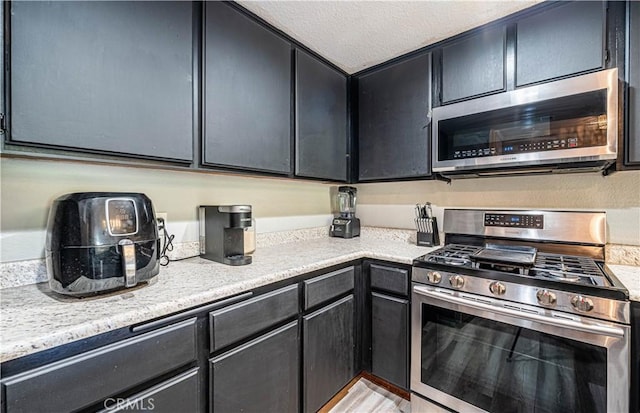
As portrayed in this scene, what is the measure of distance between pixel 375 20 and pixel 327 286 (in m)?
1.53

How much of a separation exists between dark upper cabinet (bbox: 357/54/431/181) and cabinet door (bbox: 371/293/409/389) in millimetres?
878

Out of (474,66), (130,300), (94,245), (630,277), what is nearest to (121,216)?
(94,245)

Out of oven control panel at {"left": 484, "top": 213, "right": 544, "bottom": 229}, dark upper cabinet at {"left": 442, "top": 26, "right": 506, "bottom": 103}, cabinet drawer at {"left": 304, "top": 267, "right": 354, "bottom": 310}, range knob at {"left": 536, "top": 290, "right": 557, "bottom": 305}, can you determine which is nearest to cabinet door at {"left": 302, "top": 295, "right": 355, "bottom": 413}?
cabinet drawer at {"left": 304, "top": 267, "right": 354, "bottom": 310}

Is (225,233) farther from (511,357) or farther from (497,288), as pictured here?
(511,357)

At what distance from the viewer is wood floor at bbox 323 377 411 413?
1.63 meters

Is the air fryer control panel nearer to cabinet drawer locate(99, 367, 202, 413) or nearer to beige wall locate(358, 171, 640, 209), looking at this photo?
cabinet drawer locate(99, 367, 202, 413)

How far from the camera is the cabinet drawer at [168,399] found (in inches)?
31.2

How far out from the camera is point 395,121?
1.98 m

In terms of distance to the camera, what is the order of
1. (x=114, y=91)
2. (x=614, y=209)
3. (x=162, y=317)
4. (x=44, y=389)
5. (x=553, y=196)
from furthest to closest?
(x=553, y=196) → (x=614, y=209) → (x=114, y=91) → (x=162, y=317) → (x=44, y=389)

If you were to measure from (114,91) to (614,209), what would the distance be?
2.47 meters

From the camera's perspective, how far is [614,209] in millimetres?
1504

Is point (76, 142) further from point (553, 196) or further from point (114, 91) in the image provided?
point (553, 196)

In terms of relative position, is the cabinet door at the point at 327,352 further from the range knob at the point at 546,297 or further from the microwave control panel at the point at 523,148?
the microwave control panel at the point at 523,148

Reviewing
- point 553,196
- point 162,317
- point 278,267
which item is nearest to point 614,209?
point 553,196
